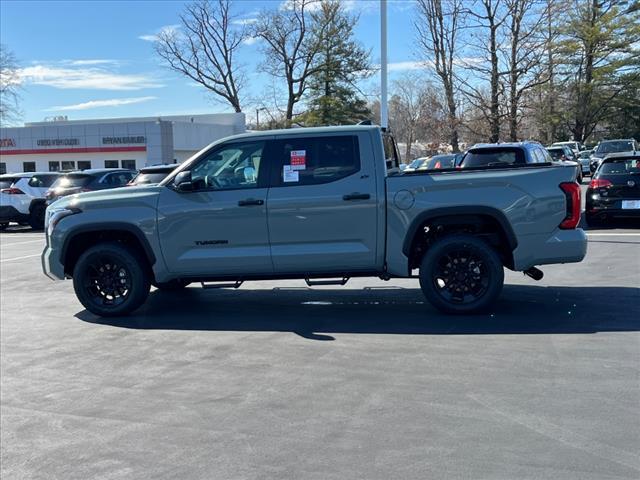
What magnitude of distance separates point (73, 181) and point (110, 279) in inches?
486

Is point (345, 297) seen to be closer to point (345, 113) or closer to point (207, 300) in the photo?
point (207, 300)

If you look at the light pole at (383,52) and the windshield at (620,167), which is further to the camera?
the light pole at (383,52)

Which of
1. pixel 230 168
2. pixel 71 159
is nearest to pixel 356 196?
pixel 230 168

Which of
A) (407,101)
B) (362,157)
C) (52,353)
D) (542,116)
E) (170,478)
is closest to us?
(170,478)

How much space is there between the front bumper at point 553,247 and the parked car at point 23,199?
17.6 m

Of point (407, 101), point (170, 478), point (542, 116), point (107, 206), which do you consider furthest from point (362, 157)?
point (407, 101)

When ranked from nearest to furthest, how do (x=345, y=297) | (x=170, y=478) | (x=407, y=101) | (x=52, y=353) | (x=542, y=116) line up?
(x=170, y=478) < (x=52, y=353) < (x=345, y=297) < (x=542, y=116) < (x=407, y=101)

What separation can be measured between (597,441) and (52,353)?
5.06m

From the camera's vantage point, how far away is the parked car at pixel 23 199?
2048 centimetres

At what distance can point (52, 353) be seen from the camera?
21.2 feet

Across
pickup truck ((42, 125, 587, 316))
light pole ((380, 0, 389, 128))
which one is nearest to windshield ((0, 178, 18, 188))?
light pole ((380, 0, 389, 128))

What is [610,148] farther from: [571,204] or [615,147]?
[571,204]

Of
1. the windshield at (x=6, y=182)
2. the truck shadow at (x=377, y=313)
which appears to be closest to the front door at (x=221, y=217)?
the truck shadow at (x=377, y=313)

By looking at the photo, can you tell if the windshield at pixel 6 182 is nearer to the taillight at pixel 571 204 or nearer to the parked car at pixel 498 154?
the parked car at pixel 498 154
